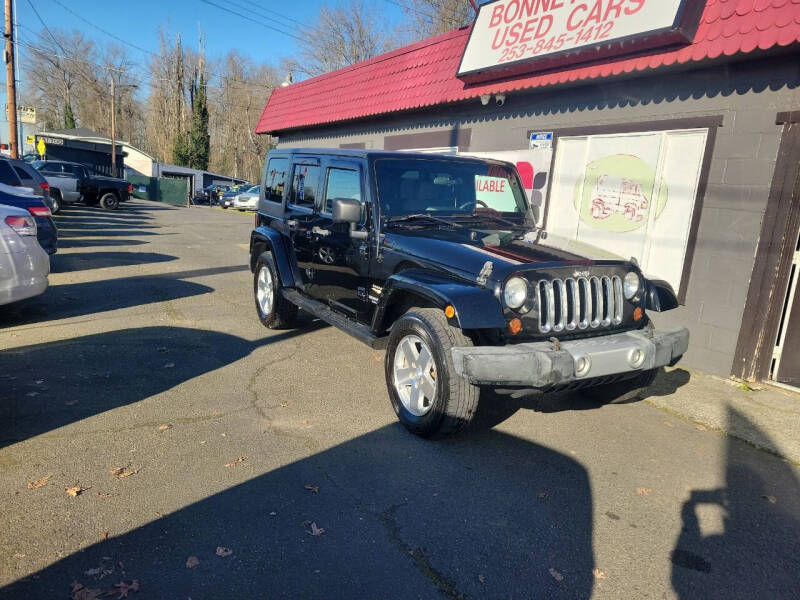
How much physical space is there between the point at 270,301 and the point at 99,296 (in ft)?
10.1

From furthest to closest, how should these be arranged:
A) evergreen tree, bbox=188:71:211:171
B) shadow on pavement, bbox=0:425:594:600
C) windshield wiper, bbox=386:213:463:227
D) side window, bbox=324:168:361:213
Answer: evergreen tree, bbox=188:71:211:171, side window, bbox=324:168:361:213, windshield wiper, bbox=386:213:463:227, shadow on pavement, bbox=0:425:594:600

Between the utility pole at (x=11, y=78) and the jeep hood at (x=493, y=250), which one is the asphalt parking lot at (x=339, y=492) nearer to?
the jeep hood at (x=493, y=250)

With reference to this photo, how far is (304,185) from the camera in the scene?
5.93 metres

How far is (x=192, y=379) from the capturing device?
4.94m

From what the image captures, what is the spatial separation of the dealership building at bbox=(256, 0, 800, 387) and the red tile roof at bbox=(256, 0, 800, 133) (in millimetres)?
23

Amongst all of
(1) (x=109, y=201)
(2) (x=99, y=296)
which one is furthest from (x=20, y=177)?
(1) (x=109, y=201)

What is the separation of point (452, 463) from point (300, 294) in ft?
9.51

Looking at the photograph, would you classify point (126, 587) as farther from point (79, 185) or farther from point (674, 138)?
point (79, 185)

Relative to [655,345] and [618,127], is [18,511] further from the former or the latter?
[618,127]

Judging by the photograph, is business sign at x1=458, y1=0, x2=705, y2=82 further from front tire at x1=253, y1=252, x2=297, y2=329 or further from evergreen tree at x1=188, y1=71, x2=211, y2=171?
evergreen tree at x1=188, y1=71, x2=211, y2=171

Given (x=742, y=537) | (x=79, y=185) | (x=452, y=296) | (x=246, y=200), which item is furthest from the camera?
(x=246, y=200)

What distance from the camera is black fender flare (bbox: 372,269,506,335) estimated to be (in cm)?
343

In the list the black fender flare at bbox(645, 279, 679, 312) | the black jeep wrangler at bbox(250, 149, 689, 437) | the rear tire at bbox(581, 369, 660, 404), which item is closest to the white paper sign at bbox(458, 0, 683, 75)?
the black jeep wrangler at bbox(250, 149, 689, 437)

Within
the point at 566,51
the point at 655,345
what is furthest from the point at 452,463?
the point at 566,51
